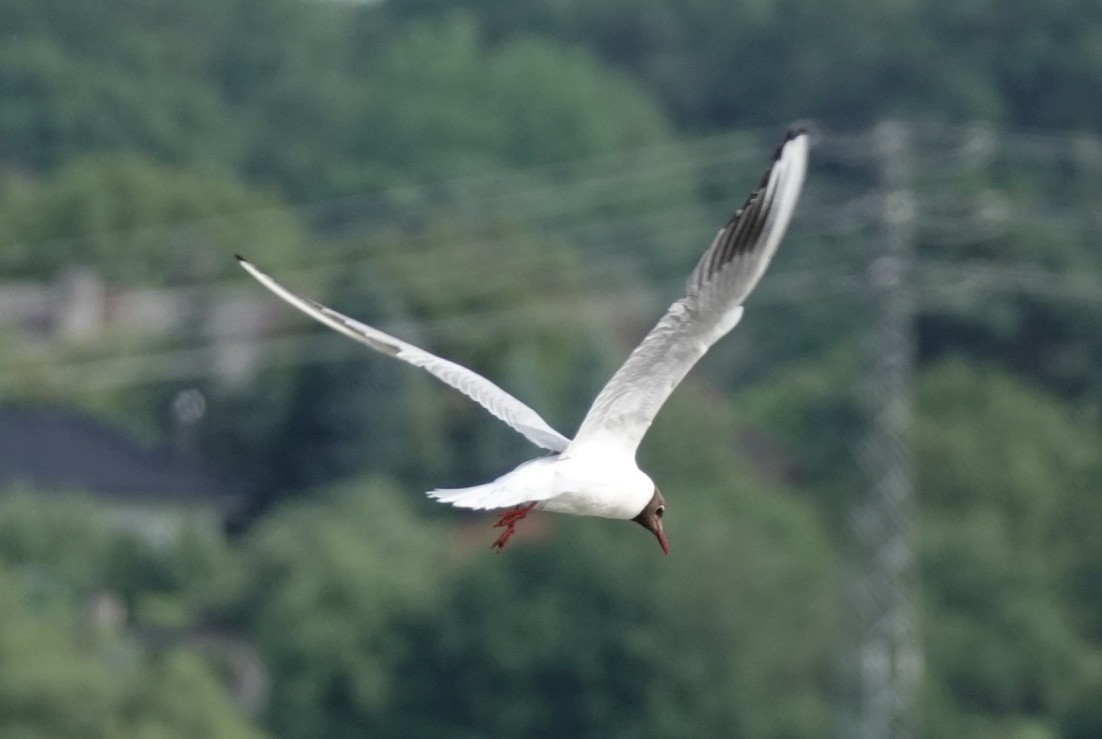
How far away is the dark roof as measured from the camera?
54.2 metres

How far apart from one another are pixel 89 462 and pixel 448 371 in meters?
43.4

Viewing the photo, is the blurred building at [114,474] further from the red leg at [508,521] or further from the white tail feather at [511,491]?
the white tail feather at [511,491]

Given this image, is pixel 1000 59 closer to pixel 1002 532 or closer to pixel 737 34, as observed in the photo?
pixel 737 34

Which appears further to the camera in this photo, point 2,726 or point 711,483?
point 711,483

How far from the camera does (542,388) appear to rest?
56.8 metres

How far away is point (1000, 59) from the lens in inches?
3474

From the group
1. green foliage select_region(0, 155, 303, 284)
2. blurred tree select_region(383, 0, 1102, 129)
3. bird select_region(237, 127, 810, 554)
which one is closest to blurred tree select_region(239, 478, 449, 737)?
green foliage select_region(0, 155, 303, 284)

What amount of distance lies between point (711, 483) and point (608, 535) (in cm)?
973

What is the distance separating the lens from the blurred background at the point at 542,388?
42.0m

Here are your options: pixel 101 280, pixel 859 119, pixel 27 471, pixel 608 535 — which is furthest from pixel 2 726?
pixel 859 119

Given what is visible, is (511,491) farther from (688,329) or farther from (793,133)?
(793,133)

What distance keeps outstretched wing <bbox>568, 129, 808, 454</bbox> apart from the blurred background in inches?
635

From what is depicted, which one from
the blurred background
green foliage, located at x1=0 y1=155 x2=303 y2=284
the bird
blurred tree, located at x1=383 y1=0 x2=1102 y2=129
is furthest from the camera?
blurred tree, located at x1=383 y1=0 x2=1102 y2=129

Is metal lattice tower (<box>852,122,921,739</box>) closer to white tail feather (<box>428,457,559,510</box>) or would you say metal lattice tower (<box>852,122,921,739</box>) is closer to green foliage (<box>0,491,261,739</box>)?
green foliage (<box>0,491,261,739</box>)
